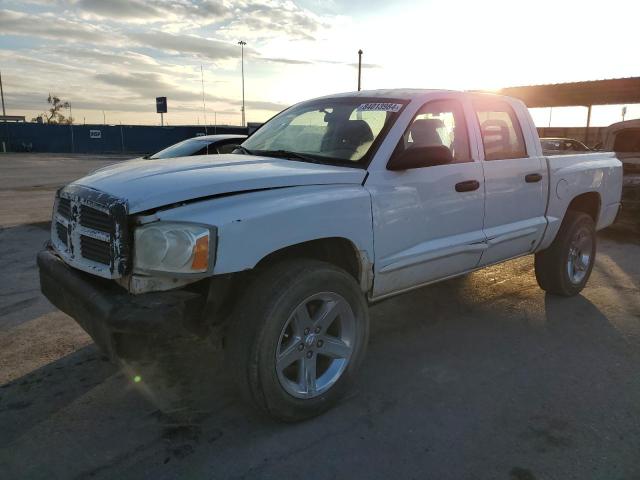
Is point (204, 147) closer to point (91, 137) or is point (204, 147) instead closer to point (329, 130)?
point (329, 130)

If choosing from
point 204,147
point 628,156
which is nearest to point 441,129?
point 204,147

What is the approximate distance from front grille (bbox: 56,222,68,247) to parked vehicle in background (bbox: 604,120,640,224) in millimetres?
8024

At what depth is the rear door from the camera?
3.96 meters

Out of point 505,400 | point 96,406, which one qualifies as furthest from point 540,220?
point 96,406

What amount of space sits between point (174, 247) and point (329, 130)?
5.79ft

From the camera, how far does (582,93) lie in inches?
1147

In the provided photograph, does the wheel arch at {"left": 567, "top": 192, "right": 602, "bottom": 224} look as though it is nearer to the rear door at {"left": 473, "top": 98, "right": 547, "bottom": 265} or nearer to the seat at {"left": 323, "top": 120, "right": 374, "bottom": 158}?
the rear door at {"left": 473, "top": 98, "right": 547, "bottom": 265}

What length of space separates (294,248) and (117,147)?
44300mm

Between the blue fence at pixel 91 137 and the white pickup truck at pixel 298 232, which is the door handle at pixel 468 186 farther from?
the blue fence at pixel 91 137

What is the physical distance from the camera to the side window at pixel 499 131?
402 centimetres

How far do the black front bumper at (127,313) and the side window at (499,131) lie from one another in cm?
260

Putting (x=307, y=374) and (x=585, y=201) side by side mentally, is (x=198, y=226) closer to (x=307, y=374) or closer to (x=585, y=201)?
(x=307, y=374)

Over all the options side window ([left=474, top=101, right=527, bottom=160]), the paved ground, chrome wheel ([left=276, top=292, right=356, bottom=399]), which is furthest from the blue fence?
chrome wheel ([left=276, top=292, right=356, bottom=399])

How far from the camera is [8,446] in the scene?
2629 mm
